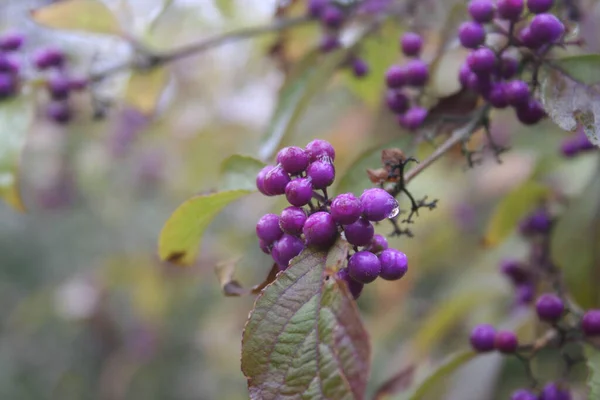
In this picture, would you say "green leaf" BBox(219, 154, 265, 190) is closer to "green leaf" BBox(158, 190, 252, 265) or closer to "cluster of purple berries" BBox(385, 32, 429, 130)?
"green leaf" BBox(158, 190, 252, 265)

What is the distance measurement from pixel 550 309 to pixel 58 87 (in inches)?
45.8

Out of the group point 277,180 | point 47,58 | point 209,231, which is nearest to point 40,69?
point 47,58

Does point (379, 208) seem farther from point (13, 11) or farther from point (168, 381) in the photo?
point (168, 381)

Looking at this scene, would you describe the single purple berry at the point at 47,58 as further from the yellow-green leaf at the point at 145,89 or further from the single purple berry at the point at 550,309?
the single purple berry at the point at 550,309

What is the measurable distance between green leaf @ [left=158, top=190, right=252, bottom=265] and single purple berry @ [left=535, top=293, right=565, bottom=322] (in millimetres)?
499

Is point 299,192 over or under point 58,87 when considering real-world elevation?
under

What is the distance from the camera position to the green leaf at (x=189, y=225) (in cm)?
86

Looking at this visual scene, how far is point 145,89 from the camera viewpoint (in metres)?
1.68

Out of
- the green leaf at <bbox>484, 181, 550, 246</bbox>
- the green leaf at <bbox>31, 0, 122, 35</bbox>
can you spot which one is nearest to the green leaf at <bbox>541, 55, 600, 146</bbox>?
the green leaf at <bbox>484, 181, 550, 246</bbox>

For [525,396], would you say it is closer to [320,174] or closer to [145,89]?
[320,174]

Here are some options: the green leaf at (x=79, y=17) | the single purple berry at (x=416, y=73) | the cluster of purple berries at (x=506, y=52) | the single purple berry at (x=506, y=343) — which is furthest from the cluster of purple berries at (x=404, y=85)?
the green leaf at (x=79, y=17)

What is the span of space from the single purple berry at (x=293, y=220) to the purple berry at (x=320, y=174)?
4 cm

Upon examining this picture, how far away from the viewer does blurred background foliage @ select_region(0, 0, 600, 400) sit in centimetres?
167

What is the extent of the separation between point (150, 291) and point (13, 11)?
4.50 ft
